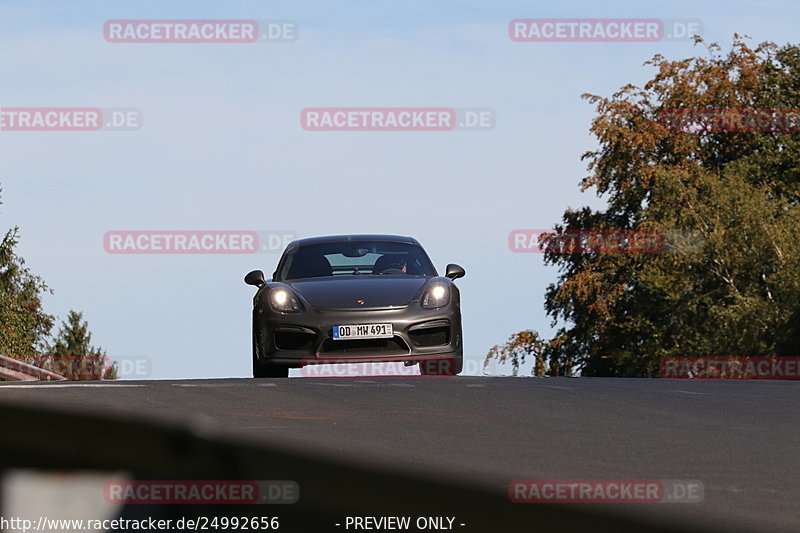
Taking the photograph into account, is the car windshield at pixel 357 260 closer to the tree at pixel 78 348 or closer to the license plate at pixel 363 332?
the license plate at pixel 363 332

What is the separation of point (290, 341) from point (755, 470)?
8.19 metres

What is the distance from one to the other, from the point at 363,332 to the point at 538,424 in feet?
17.2

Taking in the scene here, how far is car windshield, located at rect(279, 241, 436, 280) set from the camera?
16.4m

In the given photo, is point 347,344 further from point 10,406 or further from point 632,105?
point 632,105

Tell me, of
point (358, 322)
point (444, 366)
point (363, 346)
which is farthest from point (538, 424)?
point (444, 366)

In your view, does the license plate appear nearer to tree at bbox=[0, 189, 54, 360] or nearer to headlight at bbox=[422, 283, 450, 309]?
headlight at bbox=[422, 283, 450, 309]

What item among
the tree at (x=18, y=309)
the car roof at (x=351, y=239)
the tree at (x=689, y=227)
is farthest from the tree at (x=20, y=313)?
the car roof at (x=351, y=239)

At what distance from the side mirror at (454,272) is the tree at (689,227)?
27413 mm

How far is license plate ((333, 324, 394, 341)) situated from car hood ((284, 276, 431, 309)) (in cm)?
22

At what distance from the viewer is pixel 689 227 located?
152 ft

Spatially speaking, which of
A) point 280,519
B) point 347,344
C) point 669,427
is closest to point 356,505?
point 280,519

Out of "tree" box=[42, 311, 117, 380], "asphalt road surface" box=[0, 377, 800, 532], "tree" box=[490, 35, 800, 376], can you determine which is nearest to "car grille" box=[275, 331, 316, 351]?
"asphalt road surface" box=[0, 377, 800, 532]

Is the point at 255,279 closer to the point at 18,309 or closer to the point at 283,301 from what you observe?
the point at 283,301

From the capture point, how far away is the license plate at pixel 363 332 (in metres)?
14.8
